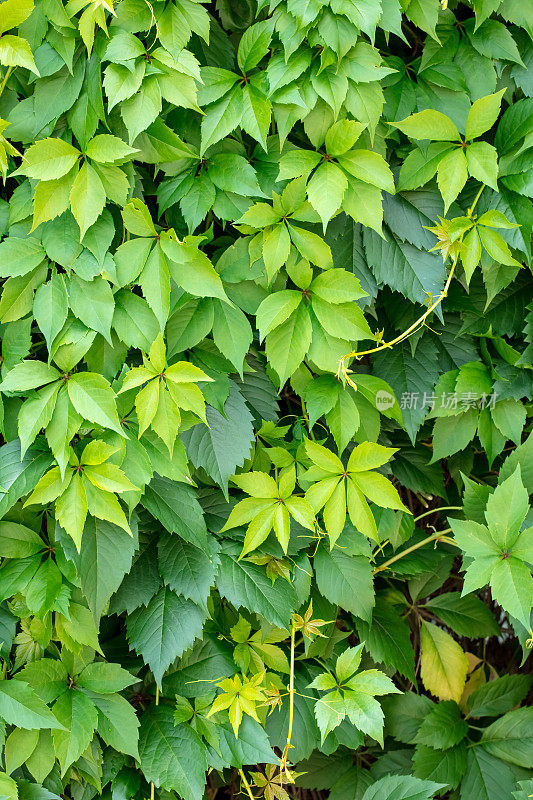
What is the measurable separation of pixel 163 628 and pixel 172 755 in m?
0.26

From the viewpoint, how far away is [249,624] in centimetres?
140

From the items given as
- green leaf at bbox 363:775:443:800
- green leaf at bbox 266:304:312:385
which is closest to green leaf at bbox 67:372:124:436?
green leaf at bbox 266:304:312:385

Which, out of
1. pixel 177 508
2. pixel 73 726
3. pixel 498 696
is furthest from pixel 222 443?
pixel 498 696

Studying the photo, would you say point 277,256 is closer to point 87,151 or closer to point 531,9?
point 87,151

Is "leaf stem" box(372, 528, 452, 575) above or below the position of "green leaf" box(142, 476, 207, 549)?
below

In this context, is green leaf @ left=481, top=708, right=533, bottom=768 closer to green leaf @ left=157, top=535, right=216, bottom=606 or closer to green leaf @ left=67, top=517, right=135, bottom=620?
green leaf @ left=157, top=535, right=216, bottom=606

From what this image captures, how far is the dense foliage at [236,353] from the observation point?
3.67 ft

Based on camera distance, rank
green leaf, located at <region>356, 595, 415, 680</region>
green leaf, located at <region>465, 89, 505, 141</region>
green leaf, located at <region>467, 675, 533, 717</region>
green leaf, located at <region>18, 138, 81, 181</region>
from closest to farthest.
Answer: green leaf, located at <region>18, 138, 81, 181</region> → green leaf, located at <region>465, 89, 505, 141</region> → green leaf, located at <region>356, 595, 415, 680</region> → green leaf, located at <region>467, 675, 533, 717</region>

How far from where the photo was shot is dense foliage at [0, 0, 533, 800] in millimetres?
1118

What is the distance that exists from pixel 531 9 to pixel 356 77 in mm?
382

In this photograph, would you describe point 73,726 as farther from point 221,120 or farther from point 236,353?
point 221,120

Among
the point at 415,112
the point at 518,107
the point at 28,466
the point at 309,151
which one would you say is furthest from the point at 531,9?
the point at 28,466

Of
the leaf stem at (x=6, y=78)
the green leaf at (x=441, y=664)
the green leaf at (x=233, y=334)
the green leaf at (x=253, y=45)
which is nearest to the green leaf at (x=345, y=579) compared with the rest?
the green leaf at (x=441, y=664)

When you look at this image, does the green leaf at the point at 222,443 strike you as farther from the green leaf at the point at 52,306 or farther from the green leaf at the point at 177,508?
the green leaf at the point at 52,306
